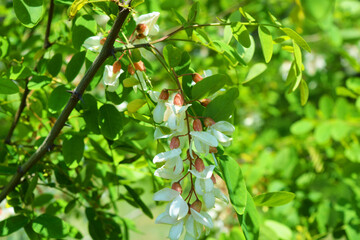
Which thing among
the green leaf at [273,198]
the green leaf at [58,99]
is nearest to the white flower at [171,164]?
the green leaf at [273,198]

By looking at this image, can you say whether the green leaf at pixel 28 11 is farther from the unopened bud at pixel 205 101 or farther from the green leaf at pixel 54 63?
the unopened bud at pixel 205 101

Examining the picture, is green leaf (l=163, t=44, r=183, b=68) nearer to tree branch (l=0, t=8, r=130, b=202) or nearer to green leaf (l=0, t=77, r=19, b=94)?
tree branch (l=0, t=8, r=130, b=202)

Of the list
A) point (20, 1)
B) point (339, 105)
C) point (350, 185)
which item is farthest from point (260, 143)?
point (20, 1)

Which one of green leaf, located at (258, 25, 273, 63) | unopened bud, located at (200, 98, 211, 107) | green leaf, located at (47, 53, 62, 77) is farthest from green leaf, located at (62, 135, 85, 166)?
green leaf, located at (258, 25, 273, 63)

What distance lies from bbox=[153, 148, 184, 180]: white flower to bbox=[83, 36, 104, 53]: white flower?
0.22 meters

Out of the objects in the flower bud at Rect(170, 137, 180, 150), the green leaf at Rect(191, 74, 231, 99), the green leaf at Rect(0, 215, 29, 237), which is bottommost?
the green leaf at Rect(0, 215, 29, 237)

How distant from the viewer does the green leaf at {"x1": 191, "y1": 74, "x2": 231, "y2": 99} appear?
1.85 ft

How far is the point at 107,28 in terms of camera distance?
26.3 inches

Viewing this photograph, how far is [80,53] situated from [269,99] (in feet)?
5.32

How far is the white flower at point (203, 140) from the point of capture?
19.8 inches

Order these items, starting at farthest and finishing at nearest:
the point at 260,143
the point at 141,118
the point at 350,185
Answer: the point at 260,143 < the point at 350,185 < the point at 141,118

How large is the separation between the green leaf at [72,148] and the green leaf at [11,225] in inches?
5.3

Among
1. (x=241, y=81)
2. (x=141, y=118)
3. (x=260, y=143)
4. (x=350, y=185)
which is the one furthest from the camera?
(x=260, y=143)

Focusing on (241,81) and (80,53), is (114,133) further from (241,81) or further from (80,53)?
(241,81)
